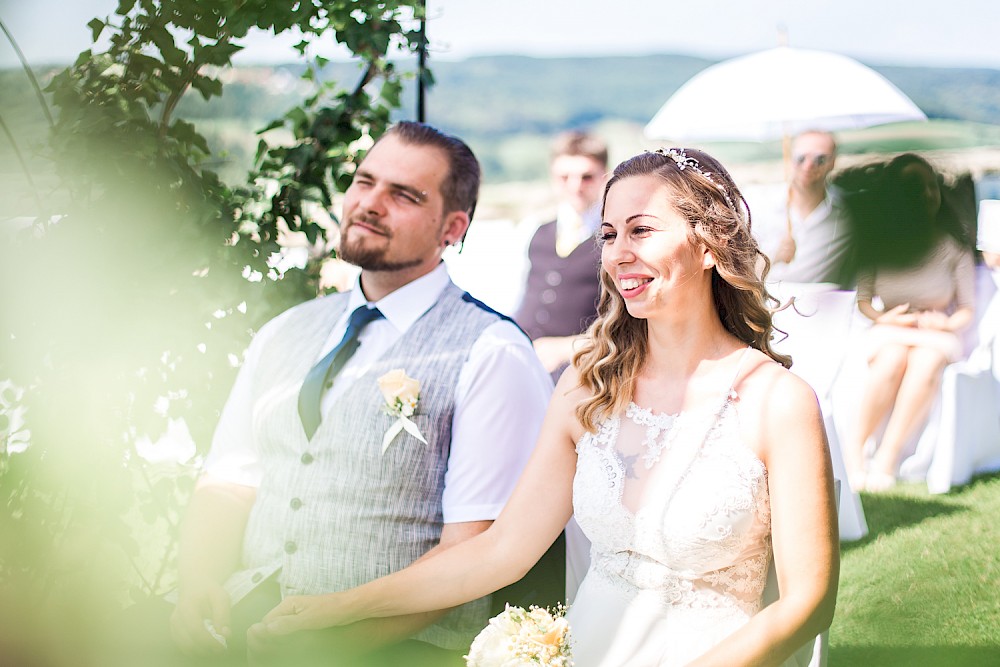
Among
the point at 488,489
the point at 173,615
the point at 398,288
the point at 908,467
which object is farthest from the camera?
the point at 908,467

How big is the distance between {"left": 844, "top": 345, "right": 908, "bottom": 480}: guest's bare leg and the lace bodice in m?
3.00

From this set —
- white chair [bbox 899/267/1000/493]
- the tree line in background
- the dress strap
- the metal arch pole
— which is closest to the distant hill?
white chair [bbox 899/267/1000/493]

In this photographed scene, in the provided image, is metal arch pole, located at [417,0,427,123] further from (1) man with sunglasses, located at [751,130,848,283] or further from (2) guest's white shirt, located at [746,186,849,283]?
(1) man with sunglasses, located at [751,130,848,283]

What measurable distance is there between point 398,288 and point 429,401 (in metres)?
0.36

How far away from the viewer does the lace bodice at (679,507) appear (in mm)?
1615

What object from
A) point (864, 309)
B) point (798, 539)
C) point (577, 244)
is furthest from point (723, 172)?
point (864, 309)

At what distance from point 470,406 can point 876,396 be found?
3.10m

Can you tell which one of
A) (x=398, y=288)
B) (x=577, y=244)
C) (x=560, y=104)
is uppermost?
(x=398, y=288)

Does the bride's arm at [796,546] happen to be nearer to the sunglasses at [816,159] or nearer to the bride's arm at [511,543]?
the bride's arm at [511,543]

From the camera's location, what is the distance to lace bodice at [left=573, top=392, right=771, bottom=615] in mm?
1615

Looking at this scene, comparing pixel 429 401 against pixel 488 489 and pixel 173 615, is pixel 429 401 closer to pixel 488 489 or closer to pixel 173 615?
pixel 488 489

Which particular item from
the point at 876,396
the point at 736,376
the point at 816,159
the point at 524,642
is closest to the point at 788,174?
the point at 816,159

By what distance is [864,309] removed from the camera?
4.31 m

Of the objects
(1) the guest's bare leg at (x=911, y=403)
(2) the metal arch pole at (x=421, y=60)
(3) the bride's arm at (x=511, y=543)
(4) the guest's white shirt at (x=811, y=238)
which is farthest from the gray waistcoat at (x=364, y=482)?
(1) the guest's bare leg at (x=911, y=403)
